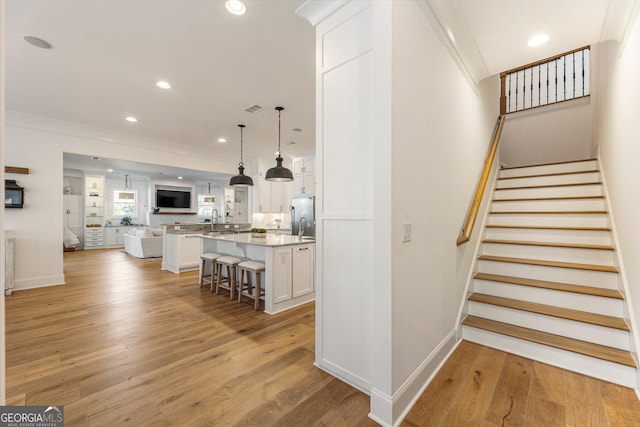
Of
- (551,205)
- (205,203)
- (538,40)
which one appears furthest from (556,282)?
(205,203)

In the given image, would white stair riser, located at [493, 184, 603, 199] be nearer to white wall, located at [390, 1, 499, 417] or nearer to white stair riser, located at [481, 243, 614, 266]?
white stair riser, located at [481, 243, 614, 266]

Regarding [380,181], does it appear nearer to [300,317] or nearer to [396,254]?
[396,254]

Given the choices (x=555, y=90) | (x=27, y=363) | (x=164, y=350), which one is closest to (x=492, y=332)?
(x=164, y=350)

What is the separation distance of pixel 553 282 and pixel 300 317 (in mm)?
2688

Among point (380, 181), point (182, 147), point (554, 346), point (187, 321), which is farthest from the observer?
point (182, 147)

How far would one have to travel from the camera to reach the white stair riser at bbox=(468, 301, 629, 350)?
2164mm

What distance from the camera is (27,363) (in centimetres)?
227

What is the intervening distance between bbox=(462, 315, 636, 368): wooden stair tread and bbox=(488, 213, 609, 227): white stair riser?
4.99 feet

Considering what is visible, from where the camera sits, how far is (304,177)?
709cm

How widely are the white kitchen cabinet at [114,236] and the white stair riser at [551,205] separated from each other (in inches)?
458

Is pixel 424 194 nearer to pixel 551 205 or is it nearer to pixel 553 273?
pixel 553 273

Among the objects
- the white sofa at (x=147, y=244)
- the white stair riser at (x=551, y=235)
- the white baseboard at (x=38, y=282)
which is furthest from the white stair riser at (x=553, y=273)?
the white sofa at (x=147, y=244)

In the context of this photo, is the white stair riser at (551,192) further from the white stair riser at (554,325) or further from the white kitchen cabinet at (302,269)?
the white kitchen cabinet at (302,269)

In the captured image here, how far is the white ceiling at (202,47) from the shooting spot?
2.20 m
